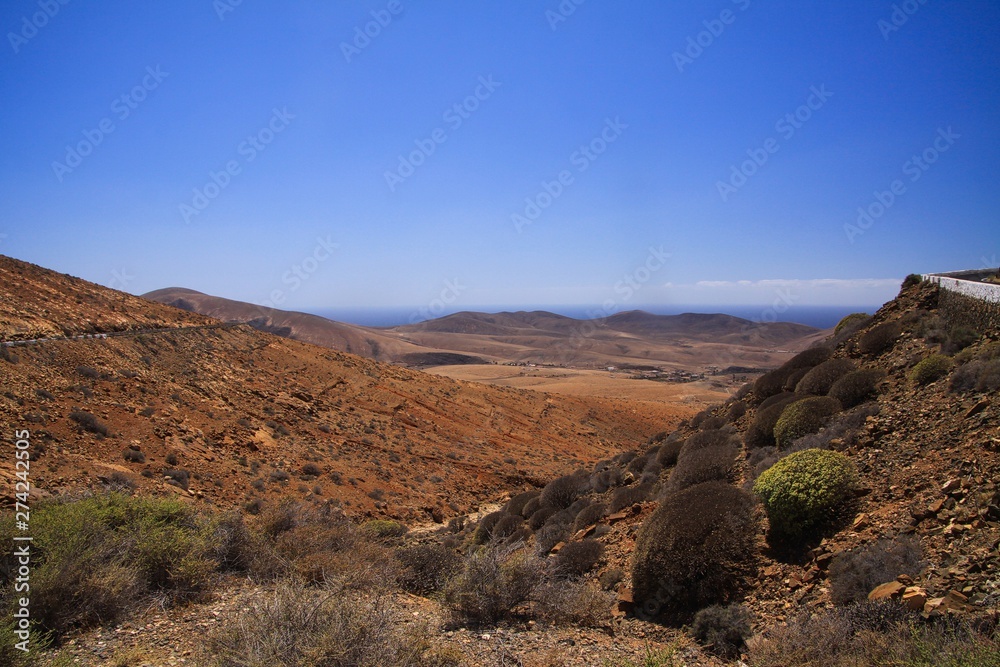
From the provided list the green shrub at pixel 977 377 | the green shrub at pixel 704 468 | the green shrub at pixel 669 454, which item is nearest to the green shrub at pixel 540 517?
the green shrub at pixel 669 454

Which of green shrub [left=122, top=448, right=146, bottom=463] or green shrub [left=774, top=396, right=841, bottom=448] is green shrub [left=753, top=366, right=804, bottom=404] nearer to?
green shrub [left=774, top=396, right=841, bottom=448]

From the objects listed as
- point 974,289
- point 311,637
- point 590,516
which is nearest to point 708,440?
point 590,516

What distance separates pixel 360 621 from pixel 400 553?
394cm

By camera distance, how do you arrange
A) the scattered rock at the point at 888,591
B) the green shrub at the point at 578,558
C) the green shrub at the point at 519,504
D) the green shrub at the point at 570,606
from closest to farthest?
1. the scattered rock at the point at 888,591
2. the green shrub at the point at 570,606
3. the green shrub at the point at 578,558
4. the green shrub at the point at 519,504

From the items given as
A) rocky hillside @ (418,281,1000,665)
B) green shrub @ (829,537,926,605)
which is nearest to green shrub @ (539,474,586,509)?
rocky hillside @ (418,281,1000,665)

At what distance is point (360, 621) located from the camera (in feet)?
15.0

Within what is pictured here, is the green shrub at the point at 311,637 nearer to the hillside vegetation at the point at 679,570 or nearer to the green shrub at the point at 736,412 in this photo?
the hillside vegetation at the point at 679,570

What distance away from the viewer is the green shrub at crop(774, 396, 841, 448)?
9.19 meters

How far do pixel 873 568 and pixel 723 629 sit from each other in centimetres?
169

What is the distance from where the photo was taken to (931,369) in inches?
330

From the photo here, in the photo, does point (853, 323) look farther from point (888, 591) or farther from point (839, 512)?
point (888, 591)

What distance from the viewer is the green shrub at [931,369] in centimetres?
824

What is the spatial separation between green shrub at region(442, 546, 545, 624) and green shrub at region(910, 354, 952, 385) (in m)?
7.54

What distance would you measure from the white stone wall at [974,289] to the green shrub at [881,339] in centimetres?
126
